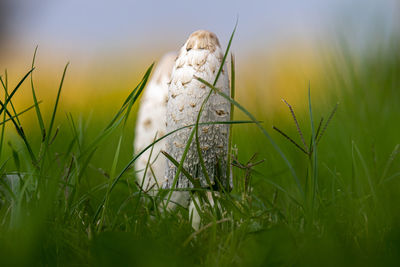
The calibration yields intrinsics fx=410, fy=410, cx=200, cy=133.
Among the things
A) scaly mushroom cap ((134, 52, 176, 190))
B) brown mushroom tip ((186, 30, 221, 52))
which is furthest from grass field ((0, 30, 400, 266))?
scaly mushroom cap ((134, 52, 176, 190))

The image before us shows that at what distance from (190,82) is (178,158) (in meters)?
0.31

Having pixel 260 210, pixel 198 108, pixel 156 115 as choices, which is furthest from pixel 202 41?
pixel 156 115

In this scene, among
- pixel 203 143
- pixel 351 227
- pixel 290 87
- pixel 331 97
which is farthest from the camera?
pixel 290 87

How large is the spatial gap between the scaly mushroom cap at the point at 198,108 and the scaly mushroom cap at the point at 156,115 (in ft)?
2.28

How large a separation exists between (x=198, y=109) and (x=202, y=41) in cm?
29

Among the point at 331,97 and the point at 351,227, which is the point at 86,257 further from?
the point at 331,97

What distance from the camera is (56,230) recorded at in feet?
3.61

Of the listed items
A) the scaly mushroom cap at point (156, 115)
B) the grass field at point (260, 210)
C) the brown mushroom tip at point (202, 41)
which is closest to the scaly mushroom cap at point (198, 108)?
the brown mushroom tip at point (202, 41)

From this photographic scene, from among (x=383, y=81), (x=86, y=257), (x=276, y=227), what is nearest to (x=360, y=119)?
(x=383, y=81)

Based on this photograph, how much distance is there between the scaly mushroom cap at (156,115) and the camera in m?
2.36

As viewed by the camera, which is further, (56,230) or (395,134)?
(395,134)

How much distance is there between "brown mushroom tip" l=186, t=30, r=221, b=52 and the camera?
1.65 meters

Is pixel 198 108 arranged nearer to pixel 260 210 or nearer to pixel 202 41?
pixel 202 41

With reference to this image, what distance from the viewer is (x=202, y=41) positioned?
1652 mm
